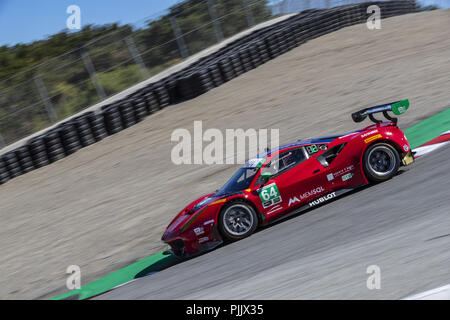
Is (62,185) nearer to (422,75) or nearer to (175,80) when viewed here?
(175,80)

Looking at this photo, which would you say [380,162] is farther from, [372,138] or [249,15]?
[249,15]

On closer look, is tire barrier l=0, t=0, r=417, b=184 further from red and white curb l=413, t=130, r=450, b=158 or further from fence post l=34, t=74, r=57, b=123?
red and white curb l=413, t=130, r=450, b=158

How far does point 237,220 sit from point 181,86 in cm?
1340

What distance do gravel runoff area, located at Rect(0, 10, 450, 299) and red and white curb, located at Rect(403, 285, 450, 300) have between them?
5972mm

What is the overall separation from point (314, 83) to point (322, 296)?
1456 cm

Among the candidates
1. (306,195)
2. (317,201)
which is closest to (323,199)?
(317,201)

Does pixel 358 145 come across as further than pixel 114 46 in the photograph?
No

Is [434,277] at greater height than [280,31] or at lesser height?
lesser

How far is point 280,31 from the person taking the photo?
901 inches

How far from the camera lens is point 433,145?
9.48 metres

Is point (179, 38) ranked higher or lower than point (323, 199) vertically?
higher

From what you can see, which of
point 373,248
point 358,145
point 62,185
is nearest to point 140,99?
point 62,185

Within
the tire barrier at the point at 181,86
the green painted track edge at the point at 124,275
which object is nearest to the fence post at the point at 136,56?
the tire barrier at the point at 181,86

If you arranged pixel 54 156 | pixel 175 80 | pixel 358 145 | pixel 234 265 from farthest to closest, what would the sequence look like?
pixel 175 80 → pixel 54 156 → pixel 358 145 → pixel 234 265
